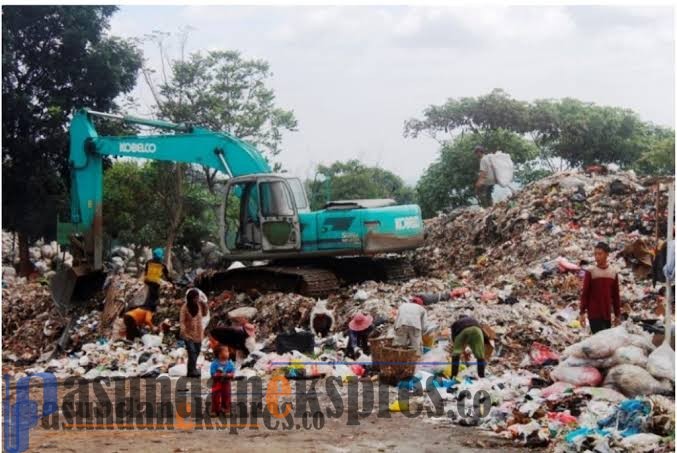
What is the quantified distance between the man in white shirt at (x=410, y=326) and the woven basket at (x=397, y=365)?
351 mm

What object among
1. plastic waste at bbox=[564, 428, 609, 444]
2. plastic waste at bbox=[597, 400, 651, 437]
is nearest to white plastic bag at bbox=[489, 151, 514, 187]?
plastic waste at bbox=[597, 400, 651, 437]

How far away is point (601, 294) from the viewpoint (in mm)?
8383

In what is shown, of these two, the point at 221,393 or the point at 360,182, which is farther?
the point at 360,182

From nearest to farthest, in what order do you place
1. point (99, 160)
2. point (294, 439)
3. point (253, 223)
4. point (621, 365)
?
point (294, 439) < point (621, 365) < point (253, 223) < point (99, 160)

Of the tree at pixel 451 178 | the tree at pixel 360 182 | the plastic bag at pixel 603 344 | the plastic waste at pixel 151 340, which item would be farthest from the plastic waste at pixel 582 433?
the tree at pixel 360 182

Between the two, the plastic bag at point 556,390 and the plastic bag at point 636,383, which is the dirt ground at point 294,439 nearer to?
the plastic bag at point 556,390

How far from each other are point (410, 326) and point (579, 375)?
2050 millimetres

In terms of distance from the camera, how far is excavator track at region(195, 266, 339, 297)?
1235 cm

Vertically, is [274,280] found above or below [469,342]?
above

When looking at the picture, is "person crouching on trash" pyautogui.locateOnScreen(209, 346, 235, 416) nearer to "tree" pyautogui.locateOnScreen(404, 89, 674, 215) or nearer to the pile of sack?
the pile of sack

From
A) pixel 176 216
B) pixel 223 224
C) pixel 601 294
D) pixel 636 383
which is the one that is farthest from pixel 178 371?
pixel 176 216

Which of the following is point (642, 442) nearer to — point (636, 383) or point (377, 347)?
point (636, 383)

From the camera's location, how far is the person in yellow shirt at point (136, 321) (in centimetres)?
1188

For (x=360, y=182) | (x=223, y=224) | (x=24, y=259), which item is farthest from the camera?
(x=360, y=182)
